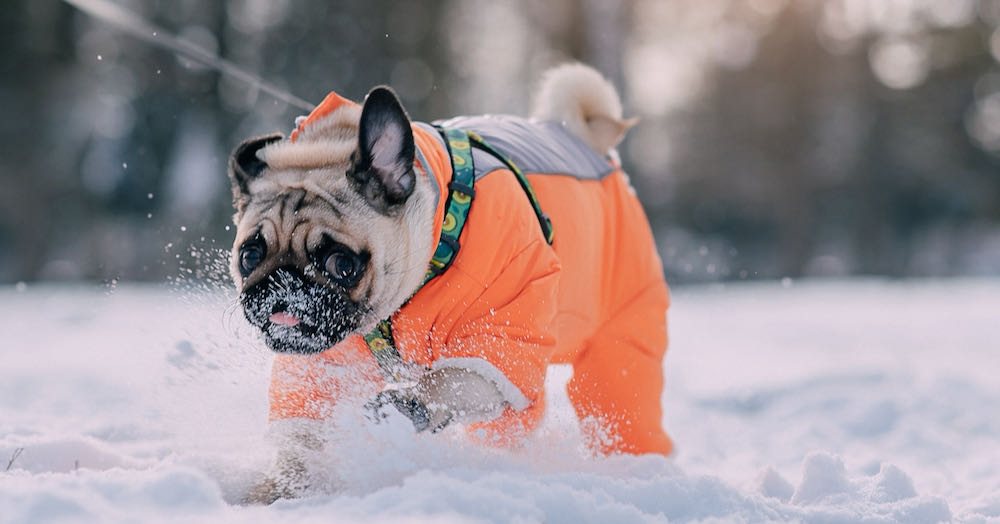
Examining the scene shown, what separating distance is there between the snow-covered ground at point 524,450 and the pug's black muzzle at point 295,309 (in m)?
0.27

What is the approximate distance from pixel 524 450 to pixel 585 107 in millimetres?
1667

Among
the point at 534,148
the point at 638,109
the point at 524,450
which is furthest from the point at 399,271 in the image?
the point at 638,109

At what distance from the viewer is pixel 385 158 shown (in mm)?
2518

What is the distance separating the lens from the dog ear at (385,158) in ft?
8.02

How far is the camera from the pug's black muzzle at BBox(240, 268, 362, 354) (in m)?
2.31

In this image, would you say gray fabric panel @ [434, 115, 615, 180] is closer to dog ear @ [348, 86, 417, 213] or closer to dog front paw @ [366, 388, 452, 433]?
dog ear @ [348, 86, 417, 213]

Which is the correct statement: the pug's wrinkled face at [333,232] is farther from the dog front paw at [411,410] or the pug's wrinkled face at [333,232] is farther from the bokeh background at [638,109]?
the bokeh background at [638,109]

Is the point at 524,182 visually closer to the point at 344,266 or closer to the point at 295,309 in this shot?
the point at 344,266

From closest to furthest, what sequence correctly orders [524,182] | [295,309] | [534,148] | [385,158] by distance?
1. [295,309]
2. [385,158]
3. [524,182]
4. [534,148]

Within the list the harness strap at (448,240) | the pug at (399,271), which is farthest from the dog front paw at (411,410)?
the harness strap at (448,240)

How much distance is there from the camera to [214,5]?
1569 centimetres

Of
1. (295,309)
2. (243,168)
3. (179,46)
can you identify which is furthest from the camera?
(179,46)

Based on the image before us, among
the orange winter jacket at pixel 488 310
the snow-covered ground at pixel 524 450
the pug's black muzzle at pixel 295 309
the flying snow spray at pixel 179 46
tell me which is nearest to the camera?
the snow-covered ground at pixel 524 450

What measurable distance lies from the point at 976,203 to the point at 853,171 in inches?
167
